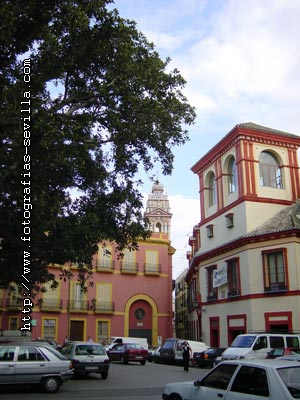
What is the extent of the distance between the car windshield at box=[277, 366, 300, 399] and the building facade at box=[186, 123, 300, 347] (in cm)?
2199

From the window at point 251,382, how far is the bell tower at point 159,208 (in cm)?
10101

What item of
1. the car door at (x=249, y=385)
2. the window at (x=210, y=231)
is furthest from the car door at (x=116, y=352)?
the car door at (x=249, y=385)

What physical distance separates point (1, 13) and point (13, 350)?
9688mm

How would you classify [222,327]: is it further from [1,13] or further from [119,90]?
[1,13]

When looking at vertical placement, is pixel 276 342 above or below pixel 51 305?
below

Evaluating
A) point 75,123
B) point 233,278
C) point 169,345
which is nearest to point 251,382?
point 75,123

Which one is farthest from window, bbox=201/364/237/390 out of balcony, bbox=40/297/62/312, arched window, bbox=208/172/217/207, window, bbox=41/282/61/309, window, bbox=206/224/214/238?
balcony, bbox=40/297/62/312

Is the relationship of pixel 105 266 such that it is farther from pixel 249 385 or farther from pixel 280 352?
pixel 249 385

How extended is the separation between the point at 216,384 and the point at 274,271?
2264 cm

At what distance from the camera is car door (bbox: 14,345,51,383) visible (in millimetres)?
14727

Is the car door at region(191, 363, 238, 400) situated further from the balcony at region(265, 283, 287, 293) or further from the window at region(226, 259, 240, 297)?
the window at region(226, 259, 240, 297)

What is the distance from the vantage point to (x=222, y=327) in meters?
33.5

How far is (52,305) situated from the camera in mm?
45469

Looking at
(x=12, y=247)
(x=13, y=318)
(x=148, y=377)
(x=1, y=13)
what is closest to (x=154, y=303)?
(x=13, y=318)
